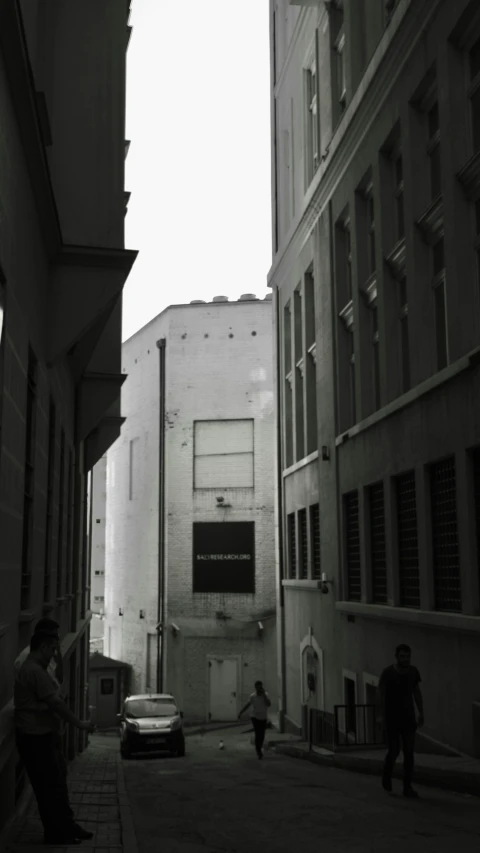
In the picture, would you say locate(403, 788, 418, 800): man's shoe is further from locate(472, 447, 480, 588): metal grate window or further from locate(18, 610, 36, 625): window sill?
locate(18, 610, 36, 625): window sill

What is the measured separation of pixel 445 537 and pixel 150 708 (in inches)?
472

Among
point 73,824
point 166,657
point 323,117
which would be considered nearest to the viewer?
point 73,824

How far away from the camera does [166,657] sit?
1458 inches

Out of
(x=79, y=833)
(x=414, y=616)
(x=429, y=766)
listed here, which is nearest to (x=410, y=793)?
(x=429, y=766)

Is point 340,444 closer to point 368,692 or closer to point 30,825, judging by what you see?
point 368,692

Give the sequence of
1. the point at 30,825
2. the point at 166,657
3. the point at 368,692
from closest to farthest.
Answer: the point at 30,825 < the point at 368,692 < the point at 166,657

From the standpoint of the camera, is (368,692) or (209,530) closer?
(368,692)

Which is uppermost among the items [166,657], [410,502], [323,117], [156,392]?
[323,117]

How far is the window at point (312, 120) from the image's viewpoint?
2412 centimetres

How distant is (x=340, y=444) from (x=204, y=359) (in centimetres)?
1907

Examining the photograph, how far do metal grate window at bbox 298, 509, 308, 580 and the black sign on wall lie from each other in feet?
38.8

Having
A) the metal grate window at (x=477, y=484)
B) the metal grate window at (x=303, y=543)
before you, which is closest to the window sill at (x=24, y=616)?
the metal grate window at (x=477, y=484)

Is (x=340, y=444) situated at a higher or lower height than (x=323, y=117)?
lower

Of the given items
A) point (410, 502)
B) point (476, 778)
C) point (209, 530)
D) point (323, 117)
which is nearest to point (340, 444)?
point (410, 502)
